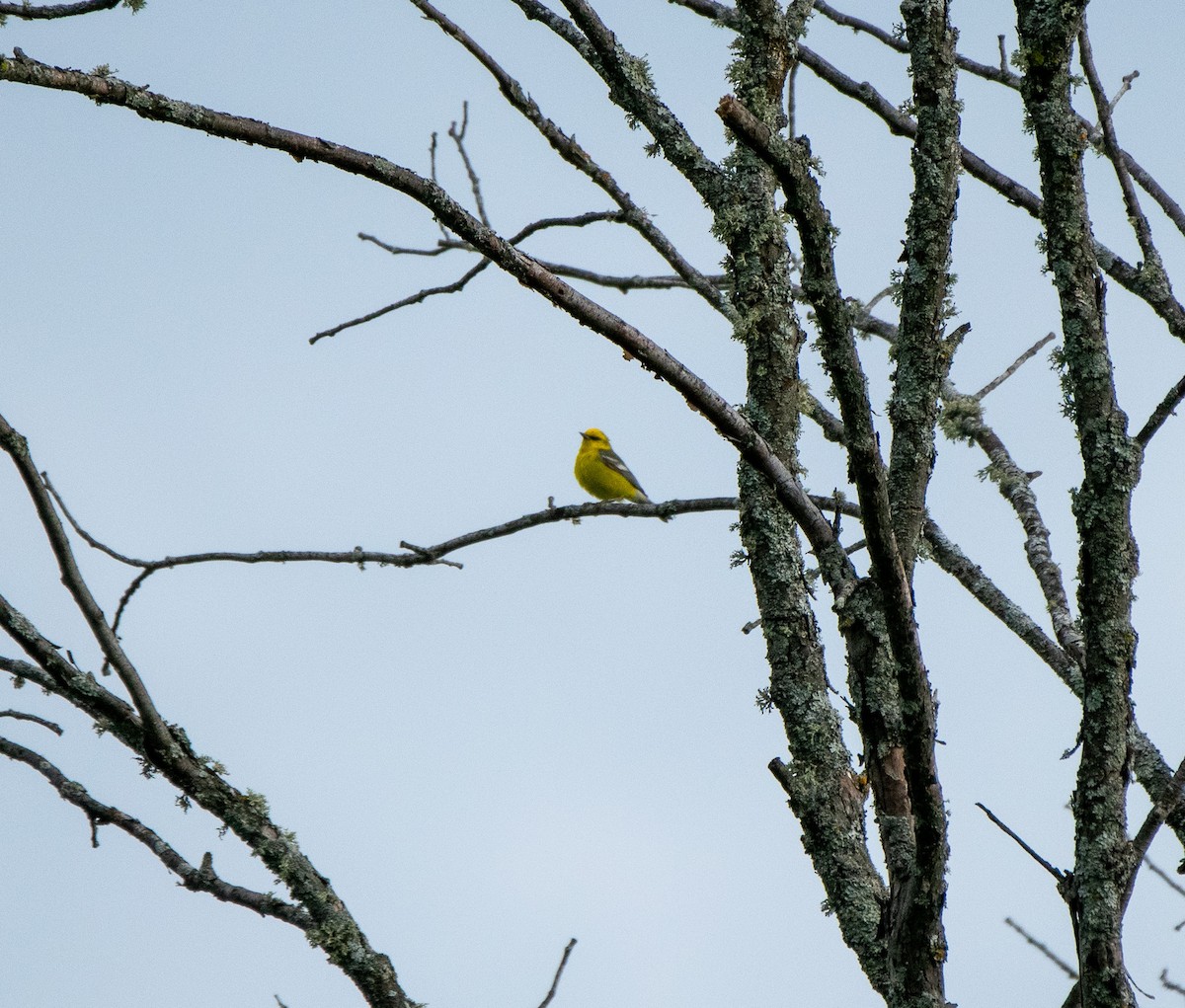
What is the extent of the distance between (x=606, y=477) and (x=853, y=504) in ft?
29.1

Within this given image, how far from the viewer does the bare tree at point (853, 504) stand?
230cm

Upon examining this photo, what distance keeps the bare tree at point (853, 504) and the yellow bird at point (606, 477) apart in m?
8.80

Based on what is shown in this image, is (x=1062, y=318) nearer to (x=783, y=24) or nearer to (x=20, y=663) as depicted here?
(x=783, y=24)

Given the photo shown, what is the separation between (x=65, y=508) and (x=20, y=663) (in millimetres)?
534

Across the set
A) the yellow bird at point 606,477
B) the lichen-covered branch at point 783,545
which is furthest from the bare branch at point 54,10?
the yellow bird at point 606,477

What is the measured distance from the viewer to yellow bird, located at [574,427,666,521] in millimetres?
13320

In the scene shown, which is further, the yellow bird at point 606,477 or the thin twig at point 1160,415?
the yellow bird at point 606,477

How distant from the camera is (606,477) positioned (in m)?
13.3

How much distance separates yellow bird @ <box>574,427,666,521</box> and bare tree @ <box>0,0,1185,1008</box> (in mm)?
8804

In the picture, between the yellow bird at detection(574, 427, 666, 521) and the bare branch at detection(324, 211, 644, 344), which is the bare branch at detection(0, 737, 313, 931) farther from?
the yellow bird at detection(574, 427, 666, 521)

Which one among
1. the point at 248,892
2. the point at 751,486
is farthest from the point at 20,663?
the point at 751,486

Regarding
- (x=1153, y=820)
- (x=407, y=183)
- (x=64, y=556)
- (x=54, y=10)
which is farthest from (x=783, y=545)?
(x=54, y=10)

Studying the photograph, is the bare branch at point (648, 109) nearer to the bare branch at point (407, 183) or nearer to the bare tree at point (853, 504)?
the bare tree at point (853, 504)

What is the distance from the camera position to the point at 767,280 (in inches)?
155
